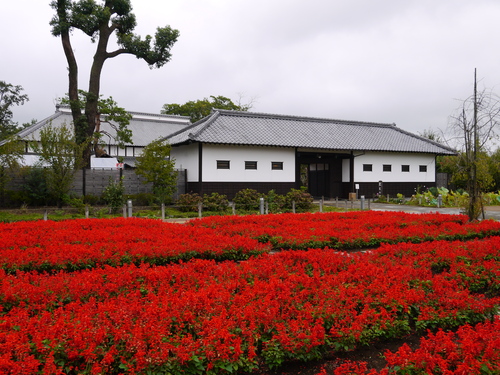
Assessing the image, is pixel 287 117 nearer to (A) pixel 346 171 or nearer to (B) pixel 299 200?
(A) pixel 346 171

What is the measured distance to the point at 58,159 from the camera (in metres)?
18.9

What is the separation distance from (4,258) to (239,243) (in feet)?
14.3

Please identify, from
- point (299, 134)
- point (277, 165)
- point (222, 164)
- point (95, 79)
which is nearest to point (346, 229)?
point (222, 164)

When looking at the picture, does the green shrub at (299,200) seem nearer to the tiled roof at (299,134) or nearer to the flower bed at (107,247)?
the tiled roof at (299,134)

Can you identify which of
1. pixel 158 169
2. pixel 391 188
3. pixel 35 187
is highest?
pixel 158 169

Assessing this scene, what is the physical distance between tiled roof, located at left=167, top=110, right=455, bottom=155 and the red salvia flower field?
15.6m

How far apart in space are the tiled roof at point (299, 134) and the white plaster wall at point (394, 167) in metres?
0.63

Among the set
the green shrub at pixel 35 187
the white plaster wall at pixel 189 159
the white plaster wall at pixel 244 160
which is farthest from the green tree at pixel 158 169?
the green shrub at pixel 35 187

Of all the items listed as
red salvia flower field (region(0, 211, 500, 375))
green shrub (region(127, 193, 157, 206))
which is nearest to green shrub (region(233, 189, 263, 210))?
green shrub (region(127, 193, 157, 206))

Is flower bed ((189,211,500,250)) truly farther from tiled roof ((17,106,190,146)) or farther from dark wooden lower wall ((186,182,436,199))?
tiled roof ((17,106,190,146))

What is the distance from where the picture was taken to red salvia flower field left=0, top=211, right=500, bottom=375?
351cm

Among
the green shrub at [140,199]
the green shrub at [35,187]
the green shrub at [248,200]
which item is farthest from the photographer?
the green shrub at [140,199]

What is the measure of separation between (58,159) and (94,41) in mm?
8757

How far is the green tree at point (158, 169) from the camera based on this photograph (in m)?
20.2
